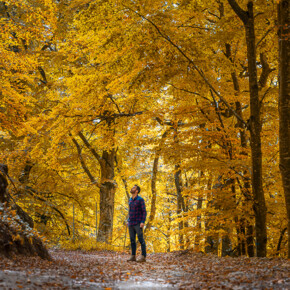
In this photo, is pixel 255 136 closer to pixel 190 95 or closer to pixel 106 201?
pixel 190 95

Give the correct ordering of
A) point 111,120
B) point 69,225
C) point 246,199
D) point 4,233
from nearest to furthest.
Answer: point 4,233
point 246,199
point 111,120
point 69,225

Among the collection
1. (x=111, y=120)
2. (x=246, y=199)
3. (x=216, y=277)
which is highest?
(x=111, y=120)

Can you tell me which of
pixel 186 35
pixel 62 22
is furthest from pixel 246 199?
pixel 62 22

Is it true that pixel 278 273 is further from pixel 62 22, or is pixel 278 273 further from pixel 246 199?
pixel 62 22

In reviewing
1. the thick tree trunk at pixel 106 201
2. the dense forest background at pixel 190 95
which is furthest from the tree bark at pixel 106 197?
the dense forest background at pixel 190 95

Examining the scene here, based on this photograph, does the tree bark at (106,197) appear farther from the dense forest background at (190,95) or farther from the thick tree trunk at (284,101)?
the thick tree trunk at (284,101)

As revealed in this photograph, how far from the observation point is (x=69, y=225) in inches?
563

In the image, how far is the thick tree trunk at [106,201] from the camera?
14.4 meters

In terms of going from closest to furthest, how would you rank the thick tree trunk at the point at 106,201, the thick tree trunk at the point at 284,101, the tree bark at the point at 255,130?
the thick tree trunk at the point at 284,101 < the tree bark at the point at 255,130 < the thick tree trunk at the point at 106,201

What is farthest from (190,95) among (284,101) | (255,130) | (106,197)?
(106,197)

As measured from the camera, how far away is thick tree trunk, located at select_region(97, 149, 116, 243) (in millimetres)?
14383

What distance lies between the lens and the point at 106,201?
14562mm

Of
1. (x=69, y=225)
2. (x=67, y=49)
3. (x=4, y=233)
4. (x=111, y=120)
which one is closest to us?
(x=4, y=233)

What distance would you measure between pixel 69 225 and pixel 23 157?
4607 millimetres
